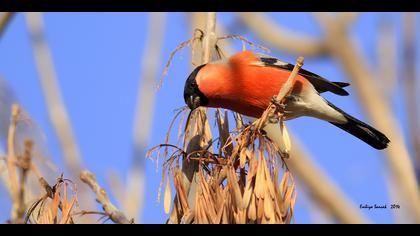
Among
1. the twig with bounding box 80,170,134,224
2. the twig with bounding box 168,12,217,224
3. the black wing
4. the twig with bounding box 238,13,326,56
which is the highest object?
the twig with bounding box 238,13,326,56

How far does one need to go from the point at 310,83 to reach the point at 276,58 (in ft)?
0.85

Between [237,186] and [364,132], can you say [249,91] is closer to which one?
[364,132]

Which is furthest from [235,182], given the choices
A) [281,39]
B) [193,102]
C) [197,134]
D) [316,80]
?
[281,39]

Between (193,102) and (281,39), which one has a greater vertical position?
(281,39)

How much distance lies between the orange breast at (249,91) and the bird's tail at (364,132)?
1.85 ft

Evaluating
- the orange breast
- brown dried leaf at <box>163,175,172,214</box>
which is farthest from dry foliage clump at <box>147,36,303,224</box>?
the orange breast

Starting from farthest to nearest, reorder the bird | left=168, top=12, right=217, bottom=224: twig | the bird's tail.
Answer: the bird's tail
the bird
left=168, top=12, right=217, bottom=224: twig

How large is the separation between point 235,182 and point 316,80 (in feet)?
6.67

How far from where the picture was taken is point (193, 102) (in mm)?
3256

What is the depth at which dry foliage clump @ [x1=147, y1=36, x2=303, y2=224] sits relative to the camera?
1.99 m

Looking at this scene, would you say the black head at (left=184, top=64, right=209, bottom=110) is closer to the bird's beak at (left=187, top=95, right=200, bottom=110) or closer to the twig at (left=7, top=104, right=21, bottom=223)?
the bird's beak at (left=187, top=95, right=200, bottom=110)

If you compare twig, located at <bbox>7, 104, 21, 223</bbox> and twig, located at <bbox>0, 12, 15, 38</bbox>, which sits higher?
twig, located at <bbox>0, 12, 15, 38</bbox>
